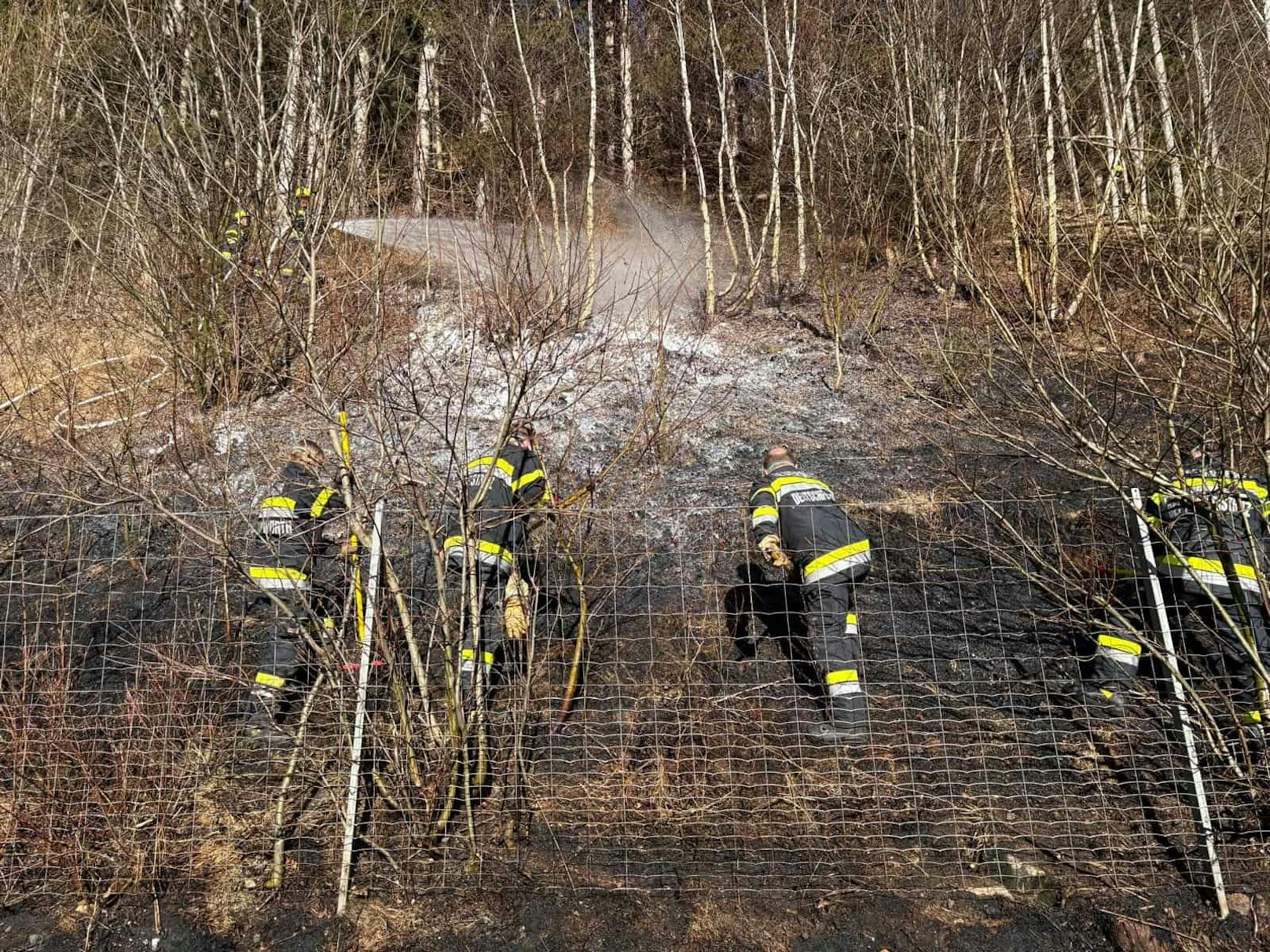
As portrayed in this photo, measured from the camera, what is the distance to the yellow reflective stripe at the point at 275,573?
3.59 m

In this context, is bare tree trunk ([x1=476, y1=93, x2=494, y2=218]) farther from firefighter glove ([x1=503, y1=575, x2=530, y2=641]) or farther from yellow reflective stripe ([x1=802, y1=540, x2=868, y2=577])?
yellow reflective stripe ([x1=802, y1=540, x2=868, y2=577])

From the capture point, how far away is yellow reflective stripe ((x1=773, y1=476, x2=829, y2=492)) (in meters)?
4.84

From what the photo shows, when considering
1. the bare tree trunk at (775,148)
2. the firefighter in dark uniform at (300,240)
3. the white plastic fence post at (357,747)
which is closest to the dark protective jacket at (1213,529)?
the white plastic fence post at (357,747)

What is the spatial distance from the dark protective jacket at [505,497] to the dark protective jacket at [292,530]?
66cm

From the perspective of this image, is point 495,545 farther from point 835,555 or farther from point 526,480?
point 835,555

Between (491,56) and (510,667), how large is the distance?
322 inches

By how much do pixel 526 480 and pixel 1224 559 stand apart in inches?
139

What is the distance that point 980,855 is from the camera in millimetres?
3725

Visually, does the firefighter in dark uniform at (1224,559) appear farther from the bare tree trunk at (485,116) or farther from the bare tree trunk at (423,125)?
the bare tree trunk at (485,116)

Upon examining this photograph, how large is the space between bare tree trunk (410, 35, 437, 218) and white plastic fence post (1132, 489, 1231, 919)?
5122 millimetres

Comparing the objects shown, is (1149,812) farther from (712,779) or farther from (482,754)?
(482,754)

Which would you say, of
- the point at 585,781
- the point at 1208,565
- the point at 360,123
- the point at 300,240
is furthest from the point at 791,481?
the point at 360,123

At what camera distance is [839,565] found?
4.61 metres

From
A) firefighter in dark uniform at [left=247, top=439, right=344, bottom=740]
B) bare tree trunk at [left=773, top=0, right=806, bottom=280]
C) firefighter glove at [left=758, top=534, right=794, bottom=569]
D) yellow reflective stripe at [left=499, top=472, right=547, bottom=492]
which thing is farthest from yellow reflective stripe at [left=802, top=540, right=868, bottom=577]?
bare tree trunk at [left=773, top=0, right=806, bottom=280]
